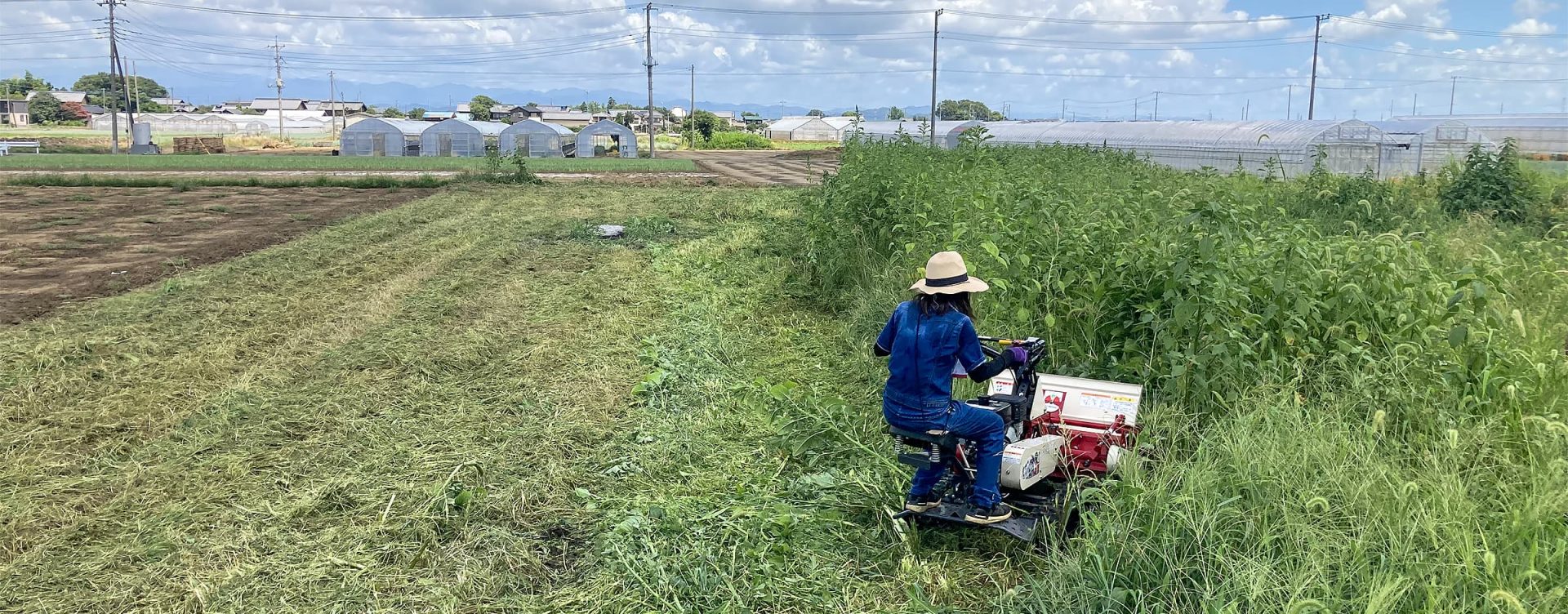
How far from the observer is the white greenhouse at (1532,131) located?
78.7ft

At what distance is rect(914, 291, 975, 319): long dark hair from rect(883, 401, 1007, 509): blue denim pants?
406mm

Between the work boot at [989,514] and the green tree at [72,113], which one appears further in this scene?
the green tree at [72,113]

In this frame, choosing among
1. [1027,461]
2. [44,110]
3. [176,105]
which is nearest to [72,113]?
[44,110]

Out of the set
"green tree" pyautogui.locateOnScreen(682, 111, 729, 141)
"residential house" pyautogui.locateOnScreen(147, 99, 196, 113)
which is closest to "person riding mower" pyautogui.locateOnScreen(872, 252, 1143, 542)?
"green tree" pyautogui.locateOnScreen(682, 111, 729, 141)

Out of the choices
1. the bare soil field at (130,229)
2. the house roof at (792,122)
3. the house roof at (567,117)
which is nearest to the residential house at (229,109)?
the house roof at (567,117)

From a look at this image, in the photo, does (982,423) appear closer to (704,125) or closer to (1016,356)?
(1016,356)

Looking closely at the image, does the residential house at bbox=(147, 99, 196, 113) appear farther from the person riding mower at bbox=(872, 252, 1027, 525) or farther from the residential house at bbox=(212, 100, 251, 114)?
the person riding mower at bbox=(872, 252, 1027, 525)

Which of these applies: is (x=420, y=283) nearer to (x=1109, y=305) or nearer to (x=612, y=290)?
(x=612, y=290)

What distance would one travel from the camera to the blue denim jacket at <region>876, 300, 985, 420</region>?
404 centimetres

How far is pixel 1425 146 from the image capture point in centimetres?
2373

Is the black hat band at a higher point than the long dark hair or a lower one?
higher

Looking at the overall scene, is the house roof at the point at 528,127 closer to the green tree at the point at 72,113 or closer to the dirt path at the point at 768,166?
the dirt path at the point at 768,166

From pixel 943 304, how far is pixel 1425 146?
2507 centimetres

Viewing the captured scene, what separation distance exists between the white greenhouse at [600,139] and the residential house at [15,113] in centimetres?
8301
